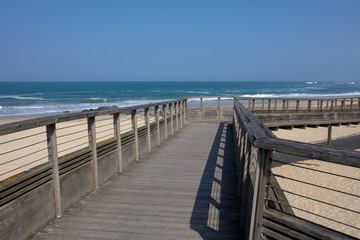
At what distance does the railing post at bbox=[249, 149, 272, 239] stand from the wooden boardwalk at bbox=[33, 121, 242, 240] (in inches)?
35.4

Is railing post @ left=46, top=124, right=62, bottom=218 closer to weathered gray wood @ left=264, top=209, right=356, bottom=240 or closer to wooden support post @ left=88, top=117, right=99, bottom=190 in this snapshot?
wooden support post @ left=88, top=117, right=99, bottom=190

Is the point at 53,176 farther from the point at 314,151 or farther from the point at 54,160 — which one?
the point at 314,151

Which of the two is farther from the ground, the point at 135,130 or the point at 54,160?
the point at 54,160

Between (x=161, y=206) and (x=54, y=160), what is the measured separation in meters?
1.47

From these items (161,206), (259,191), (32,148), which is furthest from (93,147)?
(32,148)

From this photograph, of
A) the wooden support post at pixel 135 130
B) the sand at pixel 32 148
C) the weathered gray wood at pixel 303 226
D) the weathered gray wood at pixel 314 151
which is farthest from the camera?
the sand at pixel 32 148

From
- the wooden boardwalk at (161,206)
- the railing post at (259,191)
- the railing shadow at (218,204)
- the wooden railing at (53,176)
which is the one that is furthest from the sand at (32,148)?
the railing post at (259,191)

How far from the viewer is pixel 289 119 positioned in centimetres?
1266

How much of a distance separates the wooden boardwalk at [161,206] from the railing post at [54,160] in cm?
20

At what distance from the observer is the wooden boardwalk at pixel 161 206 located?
10.8ft

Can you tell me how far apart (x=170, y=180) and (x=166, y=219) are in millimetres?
1621

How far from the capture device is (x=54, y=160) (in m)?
3.52

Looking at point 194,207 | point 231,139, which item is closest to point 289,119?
point 231,139

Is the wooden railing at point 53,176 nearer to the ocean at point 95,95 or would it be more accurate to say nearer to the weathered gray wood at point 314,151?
the weathered gray wood at point 314,151
